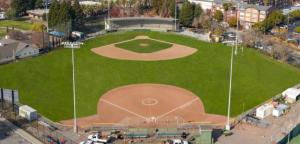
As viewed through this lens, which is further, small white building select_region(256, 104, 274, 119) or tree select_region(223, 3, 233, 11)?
tree select_region(223, 3, 233, 11)

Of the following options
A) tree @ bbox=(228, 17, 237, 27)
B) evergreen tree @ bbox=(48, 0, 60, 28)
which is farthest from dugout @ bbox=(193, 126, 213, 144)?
tree @ bbox=(228, 17, 237, 27)

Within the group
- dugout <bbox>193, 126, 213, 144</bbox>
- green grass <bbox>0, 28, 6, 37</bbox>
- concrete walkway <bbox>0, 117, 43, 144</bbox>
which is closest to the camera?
dugout <bbox>193, 126, 213, 144</bbox>

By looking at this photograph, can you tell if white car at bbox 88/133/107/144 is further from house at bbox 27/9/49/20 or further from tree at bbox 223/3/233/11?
house at bbox 27/9/49/20

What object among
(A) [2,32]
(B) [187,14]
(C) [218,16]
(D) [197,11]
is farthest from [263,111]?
(A) [2,32]

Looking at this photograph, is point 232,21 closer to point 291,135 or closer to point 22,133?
point 291,135

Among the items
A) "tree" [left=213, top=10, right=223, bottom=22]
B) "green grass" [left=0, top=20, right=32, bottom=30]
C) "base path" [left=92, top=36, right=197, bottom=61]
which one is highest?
"tree" [left=213, top=10, right=223, bottom=22]

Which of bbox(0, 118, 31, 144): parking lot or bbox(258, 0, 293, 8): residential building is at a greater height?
bbox(258, 0, 293, 8): residential building
